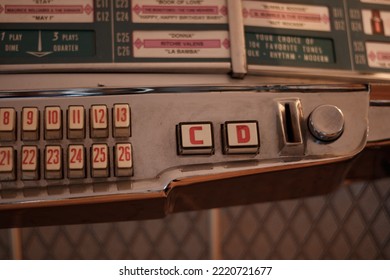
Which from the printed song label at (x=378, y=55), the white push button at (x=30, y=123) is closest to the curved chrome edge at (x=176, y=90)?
the white push button at (x=30, y=123)

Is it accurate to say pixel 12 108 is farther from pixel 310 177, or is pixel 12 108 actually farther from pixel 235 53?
pixel 310 177

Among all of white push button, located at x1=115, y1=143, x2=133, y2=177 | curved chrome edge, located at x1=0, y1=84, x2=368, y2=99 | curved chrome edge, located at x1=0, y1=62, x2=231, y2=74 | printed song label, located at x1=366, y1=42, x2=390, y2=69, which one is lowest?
white push button, located at x1=115, y1=143, x2=133, y2=177

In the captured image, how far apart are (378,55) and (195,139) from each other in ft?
1.51

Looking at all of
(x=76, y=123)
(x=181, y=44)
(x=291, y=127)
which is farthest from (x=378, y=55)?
(x=76, y=123)

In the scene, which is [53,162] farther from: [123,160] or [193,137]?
[193,137]

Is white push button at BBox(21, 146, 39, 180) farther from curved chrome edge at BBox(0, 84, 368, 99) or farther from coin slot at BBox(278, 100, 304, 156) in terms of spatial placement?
coin slot at BBox(278, 100, 304, 156)

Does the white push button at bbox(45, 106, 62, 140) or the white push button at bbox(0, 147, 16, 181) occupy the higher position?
the white push button at bbox(45, 106, 62, 140)

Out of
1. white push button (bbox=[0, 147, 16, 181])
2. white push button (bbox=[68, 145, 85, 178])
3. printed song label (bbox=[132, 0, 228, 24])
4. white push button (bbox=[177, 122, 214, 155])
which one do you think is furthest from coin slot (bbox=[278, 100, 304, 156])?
white push button (bbox=[0, 147, 16, 181])

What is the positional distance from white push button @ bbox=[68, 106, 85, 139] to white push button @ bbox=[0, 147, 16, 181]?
94 millimetres

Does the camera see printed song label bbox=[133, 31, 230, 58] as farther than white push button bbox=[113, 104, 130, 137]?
Yes

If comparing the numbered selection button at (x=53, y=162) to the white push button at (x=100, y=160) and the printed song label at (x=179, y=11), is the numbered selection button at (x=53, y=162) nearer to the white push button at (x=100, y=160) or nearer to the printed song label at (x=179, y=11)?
the white push button at (x=100, y=160)

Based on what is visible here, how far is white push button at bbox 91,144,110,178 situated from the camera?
766mm

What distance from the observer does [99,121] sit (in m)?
0.79

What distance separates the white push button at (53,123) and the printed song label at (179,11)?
25 cm
